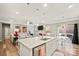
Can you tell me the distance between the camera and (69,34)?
1959 millimetres

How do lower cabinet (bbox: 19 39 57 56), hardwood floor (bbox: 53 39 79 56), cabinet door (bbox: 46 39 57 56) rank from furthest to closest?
1. cabinet door (bbox: 46 39 57 56)
2. hardwood floor (bbox: 53 39 79 56)
3. lower cabinet (bbox: 19 39 57 56)

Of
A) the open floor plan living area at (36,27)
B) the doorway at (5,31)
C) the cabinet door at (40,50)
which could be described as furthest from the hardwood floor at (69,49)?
the doorway at (5,31)

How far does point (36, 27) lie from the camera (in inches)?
75.5

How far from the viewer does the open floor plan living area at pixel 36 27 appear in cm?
185

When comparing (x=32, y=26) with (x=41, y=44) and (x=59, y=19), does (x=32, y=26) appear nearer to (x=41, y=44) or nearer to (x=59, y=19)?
Answer: (x=41, y=44)

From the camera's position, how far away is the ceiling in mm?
1843

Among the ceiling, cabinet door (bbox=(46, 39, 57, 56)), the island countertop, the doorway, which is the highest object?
the ceiling

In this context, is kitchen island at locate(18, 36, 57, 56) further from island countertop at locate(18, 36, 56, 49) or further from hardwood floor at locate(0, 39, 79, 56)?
hardwood floor at locate(0, 39, 79, 56)

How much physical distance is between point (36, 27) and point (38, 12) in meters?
0.34

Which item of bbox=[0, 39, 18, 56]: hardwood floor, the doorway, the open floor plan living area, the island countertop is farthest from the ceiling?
bbox=[0, 39, 18, 56]: hardwood floor

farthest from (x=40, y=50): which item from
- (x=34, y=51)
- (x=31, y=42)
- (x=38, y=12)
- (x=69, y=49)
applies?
(x=38, y=12)

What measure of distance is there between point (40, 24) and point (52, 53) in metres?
0.76

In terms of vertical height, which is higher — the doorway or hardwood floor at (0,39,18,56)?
the doorway

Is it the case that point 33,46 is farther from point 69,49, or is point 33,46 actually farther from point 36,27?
Result: point 69,49
